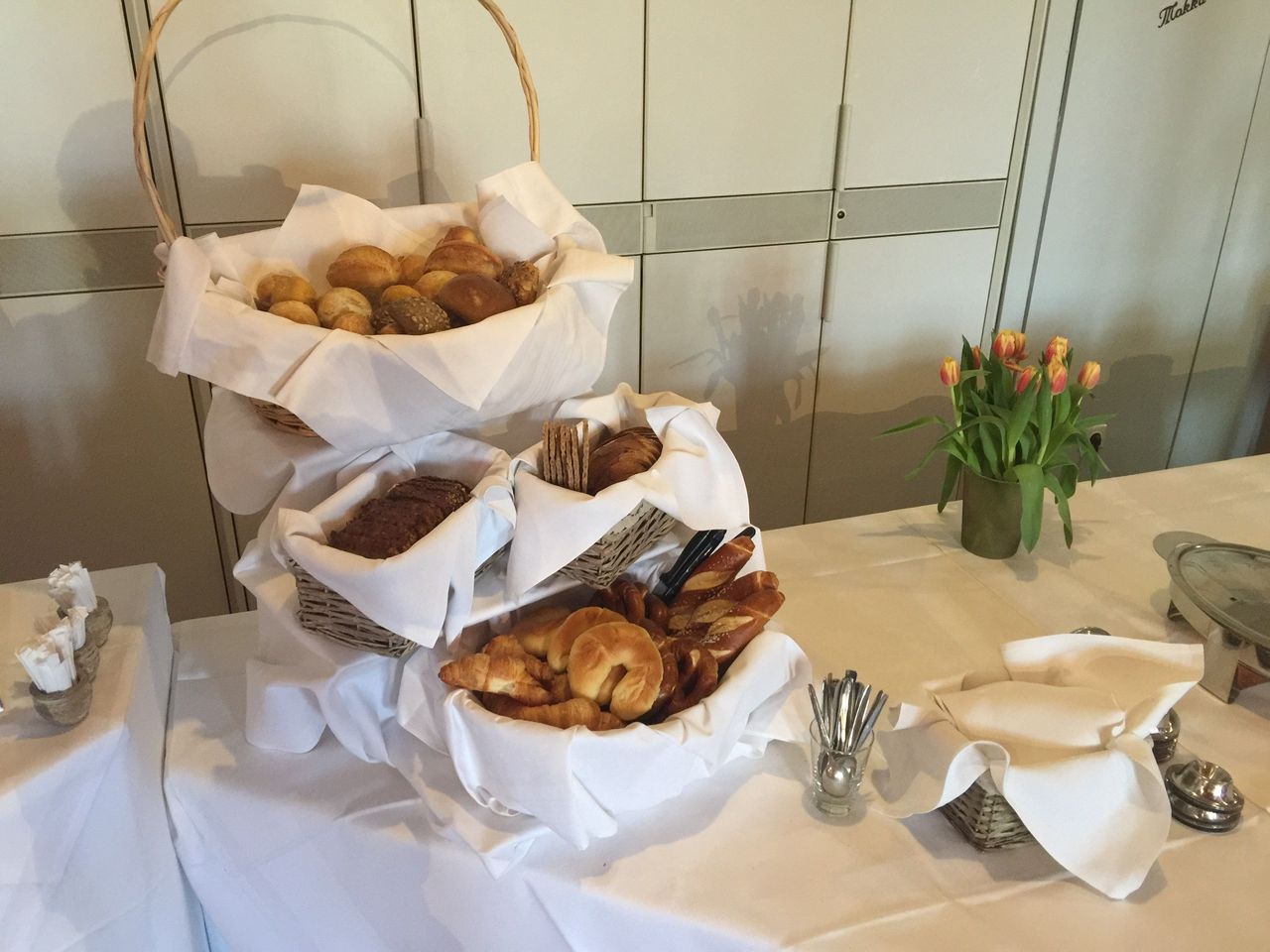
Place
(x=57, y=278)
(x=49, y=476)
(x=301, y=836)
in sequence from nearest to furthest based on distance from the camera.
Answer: (x=301, y=836) < (x=57, y=278) < (x=49, y=476)

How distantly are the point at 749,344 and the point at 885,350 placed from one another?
36 cm

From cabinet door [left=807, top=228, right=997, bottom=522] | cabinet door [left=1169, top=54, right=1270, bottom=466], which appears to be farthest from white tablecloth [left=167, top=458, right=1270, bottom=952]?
cabinet door [left=1169, top=54, right=1270, bottom=466]

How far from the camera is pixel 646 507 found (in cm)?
86

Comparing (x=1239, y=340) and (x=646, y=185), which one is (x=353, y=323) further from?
(x=1239, y=340)

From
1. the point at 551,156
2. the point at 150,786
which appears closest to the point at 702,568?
the point at 150,786

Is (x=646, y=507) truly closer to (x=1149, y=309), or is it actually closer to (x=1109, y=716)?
(x=1109, y=716)

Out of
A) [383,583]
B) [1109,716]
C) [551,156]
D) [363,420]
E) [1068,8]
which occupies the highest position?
[1068,8]

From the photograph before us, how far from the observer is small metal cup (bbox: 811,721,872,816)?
887 mm

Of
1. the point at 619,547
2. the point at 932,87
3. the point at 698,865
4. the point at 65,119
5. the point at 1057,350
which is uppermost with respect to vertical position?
the point at 932,87

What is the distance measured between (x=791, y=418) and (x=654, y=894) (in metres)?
1.61

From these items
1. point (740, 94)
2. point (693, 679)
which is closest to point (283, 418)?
point (693, 679)

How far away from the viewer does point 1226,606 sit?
1.07 metres

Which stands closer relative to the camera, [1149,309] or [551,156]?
[551,156]

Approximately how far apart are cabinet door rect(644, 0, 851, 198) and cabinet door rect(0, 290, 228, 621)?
1058 mm
